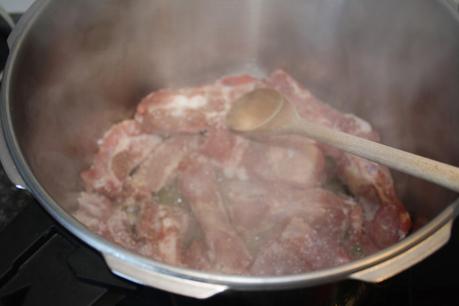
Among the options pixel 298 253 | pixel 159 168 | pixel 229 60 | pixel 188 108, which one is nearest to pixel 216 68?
pixel 229 60

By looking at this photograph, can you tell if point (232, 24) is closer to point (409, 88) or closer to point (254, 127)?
point (254, 127)

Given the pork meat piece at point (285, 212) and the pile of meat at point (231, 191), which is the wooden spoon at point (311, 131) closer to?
the pile of meat at point (231, 191)

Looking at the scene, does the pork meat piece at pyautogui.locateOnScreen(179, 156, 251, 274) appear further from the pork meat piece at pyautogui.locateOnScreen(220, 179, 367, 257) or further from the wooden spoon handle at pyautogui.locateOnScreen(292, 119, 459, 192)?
the wooden spoon handle at pyautogui.locateOnScreen(292, 119, 459, 192)

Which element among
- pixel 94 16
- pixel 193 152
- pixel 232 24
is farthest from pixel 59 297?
pixel 232 24

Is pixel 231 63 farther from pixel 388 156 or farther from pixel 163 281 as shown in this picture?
pixel 163 281

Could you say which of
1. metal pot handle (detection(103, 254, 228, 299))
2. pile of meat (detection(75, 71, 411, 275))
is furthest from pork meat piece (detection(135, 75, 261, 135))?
metal pot handle (detection(103, 254, 228, 299))

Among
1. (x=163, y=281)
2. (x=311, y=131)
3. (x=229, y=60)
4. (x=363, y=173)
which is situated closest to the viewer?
(x=163, y=281)
